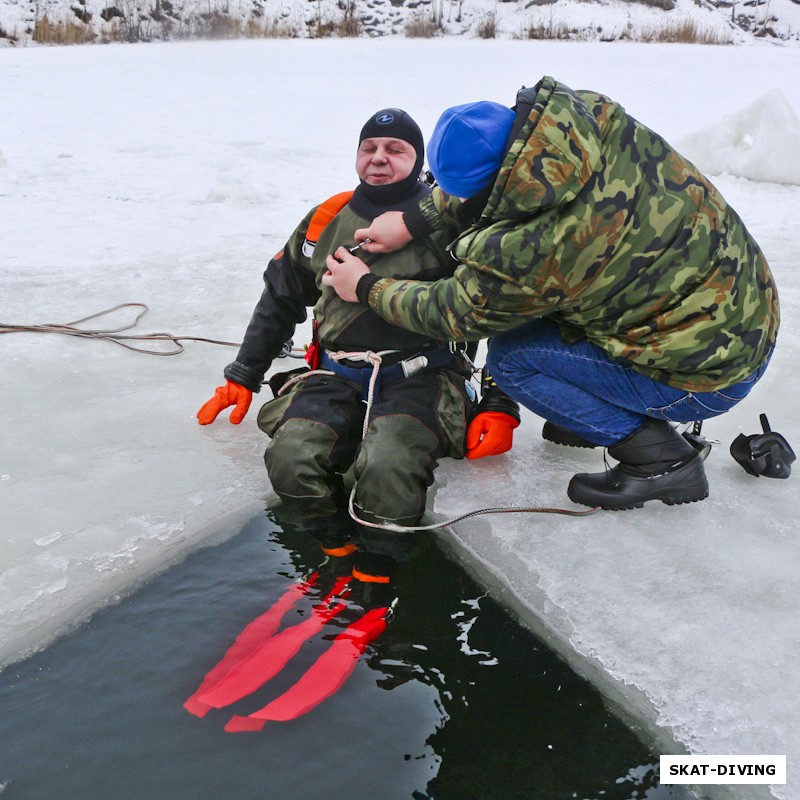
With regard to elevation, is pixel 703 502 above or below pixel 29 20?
below

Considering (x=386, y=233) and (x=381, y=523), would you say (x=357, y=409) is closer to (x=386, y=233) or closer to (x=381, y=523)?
(x=381, y=523)

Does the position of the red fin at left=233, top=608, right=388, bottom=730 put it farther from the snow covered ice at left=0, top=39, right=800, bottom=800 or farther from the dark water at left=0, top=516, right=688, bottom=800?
the snow covered ice at left=0, top=39, right=800, bottom=800

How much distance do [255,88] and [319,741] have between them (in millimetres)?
9358

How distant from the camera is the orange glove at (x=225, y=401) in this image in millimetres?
2932

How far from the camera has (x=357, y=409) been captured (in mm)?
2738

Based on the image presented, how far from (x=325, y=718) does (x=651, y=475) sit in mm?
1148

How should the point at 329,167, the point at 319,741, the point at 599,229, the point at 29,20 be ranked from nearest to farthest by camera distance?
1. the point at 319,741
2. the point at 599,229
3. the point at 329,167
4. the point at 29,20

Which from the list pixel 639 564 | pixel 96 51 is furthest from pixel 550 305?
pixel 96 51

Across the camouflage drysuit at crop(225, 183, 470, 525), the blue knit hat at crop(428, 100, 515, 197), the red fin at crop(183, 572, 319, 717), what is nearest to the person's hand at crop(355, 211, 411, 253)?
A: the camouflage drysuit at crop(225, 183, 470, 525)

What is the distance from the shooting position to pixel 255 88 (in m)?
9.94

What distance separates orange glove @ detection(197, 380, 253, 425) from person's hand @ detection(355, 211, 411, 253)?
0.71 meters

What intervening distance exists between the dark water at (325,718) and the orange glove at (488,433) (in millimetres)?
613

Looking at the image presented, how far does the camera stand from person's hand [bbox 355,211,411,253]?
99.6 inches

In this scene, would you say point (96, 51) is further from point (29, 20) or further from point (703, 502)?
point (703, 502)
